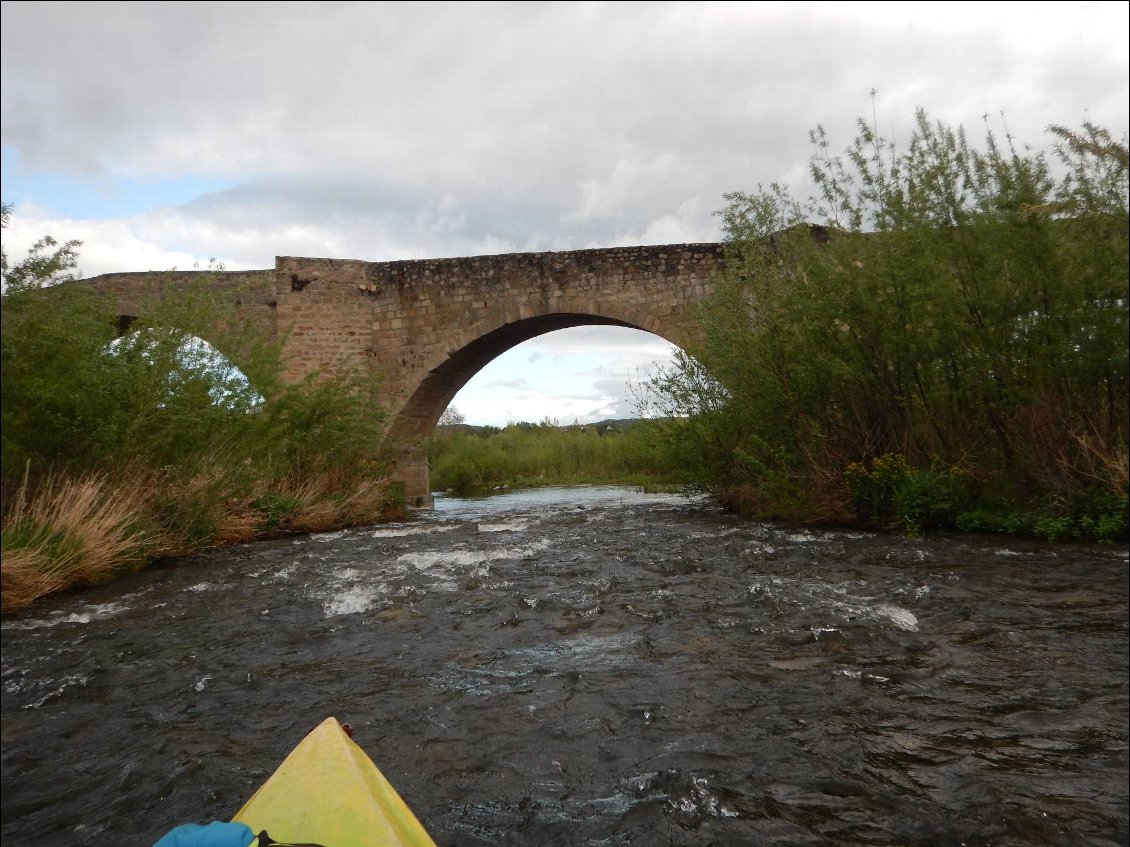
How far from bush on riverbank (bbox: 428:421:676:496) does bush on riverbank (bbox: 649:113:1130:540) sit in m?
10.6

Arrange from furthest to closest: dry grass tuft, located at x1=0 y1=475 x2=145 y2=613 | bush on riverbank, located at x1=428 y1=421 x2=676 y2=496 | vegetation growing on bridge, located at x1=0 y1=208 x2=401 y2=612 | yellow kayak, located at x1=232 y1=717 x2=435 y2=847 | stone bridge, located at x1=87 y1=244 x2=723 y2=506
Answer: bush on riverbank, located at x1=428 y1=421 x2=676 y2=496
stone bridge, located at x1=87 y1=244 x2=723 y2=506
vegetation growing on bridge, located at x1=0 y1=208 x2=401 y2=612
dry grass tuft, located at x1=0 y1=475 x2=145 y2=613
yellow kayak, located at x1=232 y1=717 x2=435 y2=847

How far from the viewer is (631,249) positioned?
11.1 m

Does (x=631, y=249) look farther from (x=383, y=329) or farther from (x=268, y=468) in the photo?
(x=268, y=468)

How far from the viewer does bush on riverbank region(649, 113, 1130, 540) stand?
17.8 ft

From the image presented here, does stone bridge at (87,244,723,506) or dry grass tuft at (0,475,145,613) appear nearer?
dry grass tuft at (0,475,145,613)

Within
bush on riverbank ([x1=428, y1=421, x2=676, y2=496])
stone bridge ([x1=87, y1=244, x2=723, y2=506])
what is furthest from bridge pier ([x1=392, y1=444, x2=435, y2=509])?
bush on riverbank ([x1=428, y1=421, x2=676, y2=496])

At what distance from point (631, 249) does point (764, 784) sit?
950 centimetres

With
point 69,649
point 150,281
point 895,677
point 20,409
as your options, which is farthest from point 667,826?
point 150,281

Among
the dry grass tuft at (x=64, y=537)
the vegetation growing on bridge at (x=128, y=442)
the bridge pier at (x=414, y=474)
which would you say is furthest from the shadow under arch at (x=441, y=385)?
the dry grass tuft at (x=64, y=537)

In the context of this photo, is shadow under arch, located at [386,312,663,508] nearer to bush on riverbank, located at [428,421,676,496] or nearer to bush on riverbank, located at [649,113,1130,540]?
bush on riverbank, located at [649,113,1130,540]

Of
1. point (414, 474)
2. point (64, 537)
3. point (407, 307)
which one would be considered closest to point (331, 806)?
point (64, 537)

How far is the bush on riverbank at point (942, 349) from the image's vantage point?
5422 millimetres

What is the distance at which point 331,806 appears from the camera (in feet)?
5.37

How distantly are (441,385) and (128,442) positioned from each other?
277 inches
